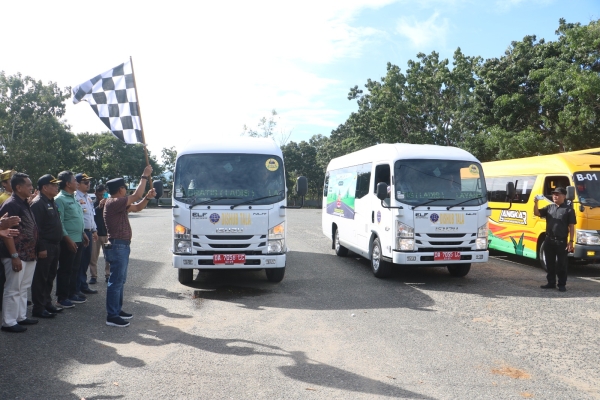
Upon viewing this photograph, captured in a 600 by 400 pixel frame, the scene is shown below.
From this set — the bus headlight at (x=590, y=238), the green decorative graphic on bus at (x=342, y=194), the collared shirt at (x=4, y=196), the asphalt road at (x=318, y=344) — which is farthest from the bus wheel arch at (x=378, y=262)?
the collared shirt at (x=4, y=196)

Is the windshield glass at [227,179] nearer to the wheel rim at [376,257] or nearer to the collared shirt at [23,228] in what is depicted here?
the wheel rim at [376,257]

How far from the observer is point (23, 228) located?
600 cm

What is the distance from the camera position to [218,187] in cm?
852

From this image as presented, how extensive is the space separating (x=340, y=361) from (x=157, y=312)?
3151 millimetres

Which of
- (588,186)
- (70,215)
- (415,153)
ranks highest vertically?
(415,153)

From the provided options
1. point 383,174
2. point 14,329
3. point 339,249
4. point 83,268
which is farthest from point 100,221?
point 339,249

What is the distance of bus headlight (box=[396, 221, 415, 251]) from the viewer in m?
9.01

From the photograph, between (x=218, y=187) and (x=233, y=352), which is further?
(x=218, y=187)

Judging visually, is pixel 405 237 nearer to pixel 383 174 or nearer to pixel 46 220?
pixel 383 174

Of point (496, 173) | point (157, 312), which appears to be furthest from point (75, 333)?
point (496, 173)

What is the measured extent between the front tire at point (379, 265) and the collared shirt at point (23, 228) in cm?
602

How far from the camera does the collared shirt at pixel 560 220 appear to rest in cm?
866

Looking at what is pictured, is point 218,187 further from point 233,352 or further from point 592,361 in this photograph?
point 592,361

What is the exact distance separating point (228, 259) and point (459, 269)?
481 cm
